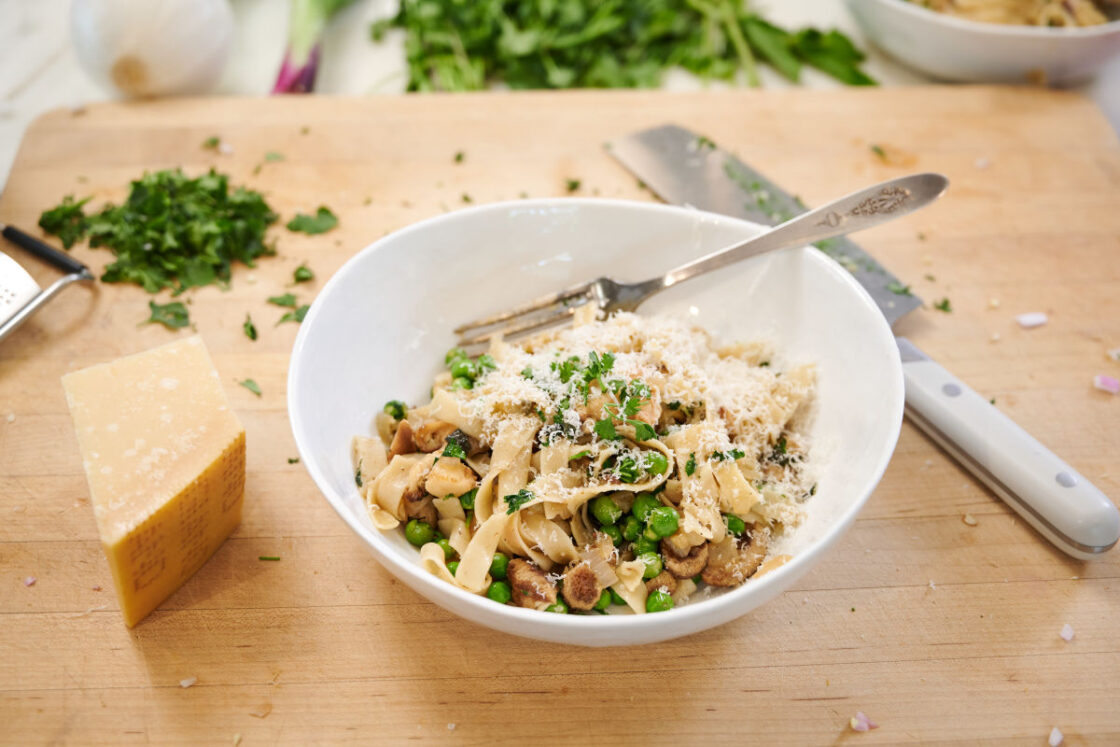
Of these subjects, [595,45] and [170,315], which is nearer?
[170,315]

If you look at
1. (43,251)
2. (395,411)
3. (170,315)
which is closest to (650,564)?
(395,411)

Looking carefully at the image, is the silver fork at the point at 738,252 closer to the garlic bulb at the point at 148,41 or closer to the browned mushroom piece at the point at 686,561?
the browned mushroom piece at the point at 686,561

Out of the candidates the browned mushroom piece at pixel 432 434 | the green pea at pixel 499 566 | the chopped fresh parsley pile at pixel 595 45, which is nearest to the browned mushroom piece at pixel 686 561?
the green pea at pixel 499 566

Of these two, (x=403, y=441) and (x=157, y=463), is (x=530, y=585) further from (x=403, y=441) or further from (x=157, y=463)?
(x=157, y=463)

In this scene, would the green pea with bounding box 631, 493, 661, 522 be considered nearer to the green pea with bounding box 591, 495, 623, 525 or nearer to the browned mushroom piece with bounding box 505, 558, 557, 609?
the green pea with bounding box 591, 495, 623, 525

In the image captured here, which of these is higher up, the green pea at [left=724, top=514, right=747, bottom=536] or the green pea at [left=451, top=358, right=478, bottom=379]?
the green pea at [left=451, top=358, right=478, bottom=379]

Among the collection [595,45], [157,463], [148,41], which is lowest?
[157,463]

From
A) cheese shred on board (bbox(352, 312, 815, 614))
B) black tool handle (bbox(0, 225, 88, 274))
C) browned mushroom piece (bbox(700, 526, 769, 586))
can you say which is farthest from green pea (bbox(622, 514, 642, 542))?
black tool handle (bbox(0, 225, 88, 274))
